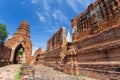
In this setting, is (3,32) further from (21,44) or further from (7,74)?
(7,74)

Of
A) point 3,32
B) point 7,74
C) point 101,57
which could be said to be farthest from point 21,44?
point 101,57

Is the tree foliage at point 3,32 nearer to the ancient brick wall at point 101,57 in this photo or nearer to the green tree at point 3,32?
the green tree at point 3,32

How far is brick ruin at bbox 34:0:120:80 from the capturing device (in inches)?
248

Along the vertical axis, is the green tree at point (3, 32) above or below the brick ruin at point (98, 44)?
above

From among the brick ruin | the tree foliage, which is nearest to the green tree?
the tree foliage

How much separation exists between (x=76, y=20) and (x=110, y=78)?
7862 mm

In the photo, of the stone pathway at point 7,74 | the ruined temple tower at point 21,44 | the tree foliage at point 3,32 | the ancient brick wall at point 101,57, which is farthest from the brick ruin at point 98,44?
the tree foliage at point 3,32

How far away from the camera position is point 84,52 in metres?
8.93

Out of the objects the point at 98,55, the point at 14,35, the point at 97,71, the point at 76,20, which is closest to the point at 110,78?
the point at 97,71

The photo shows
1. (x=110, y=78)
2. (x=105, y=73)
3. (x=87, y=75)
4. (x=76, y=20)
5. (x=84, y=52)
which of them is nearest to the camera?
(x=110, y=78)

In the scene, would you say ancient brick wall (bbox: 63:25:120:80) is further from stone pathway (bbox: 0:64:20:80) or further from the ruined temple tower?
the ruined temple tower

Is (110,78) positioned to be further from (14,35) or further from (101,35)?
(14,35)

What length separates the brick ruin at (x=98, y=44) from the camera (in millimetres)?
6289

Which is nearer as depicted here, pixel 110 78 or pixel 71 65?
pixel 110 78
